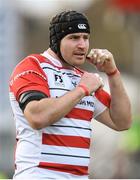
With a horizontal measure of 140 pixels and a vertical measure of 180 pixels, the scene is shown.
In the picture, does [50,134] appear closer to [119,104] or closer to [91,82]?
[91,82]

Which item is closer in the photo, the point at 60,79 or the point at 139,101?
the point at 60,79

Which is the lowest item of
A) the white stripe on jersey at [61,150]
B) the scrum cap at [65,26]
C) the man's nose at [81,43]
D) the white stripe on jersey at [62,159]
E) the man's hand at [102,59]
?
the white stripe on jersey at [62,159]

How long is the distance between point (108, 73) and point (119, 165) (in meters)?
10.8

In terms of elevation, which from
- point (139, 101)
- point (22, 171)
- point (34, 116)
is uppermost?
point (34, 116)

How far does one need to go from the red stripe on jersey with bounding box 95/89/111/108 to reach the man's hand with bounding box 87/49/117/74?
0.73 ft

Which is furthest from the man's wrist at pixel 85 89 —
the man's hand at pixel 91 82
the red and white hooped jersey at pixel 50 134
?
the red and white hooped jersey at pixel 50 134

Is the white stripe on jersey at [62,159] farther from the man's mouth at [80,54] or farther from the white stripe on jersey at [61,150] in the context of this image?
the man's mouth at [80,54]

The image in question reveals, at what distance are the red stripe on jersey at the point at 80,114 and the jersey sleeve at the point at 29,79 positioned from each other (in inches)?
8.5

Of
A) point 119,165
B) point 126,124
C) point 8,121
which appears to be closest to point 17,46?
point 8,121

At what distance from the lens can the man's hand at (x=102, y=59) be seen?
726 centimetres

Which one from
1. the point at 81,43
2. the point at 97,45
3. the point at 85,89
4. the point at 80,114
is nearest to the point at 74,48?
the point at 81,43

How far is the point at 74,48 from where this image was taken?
281 inches

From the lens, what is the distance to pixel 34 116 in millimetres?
6789

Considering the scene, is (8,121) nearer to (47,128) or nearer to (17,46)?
(17,46)
